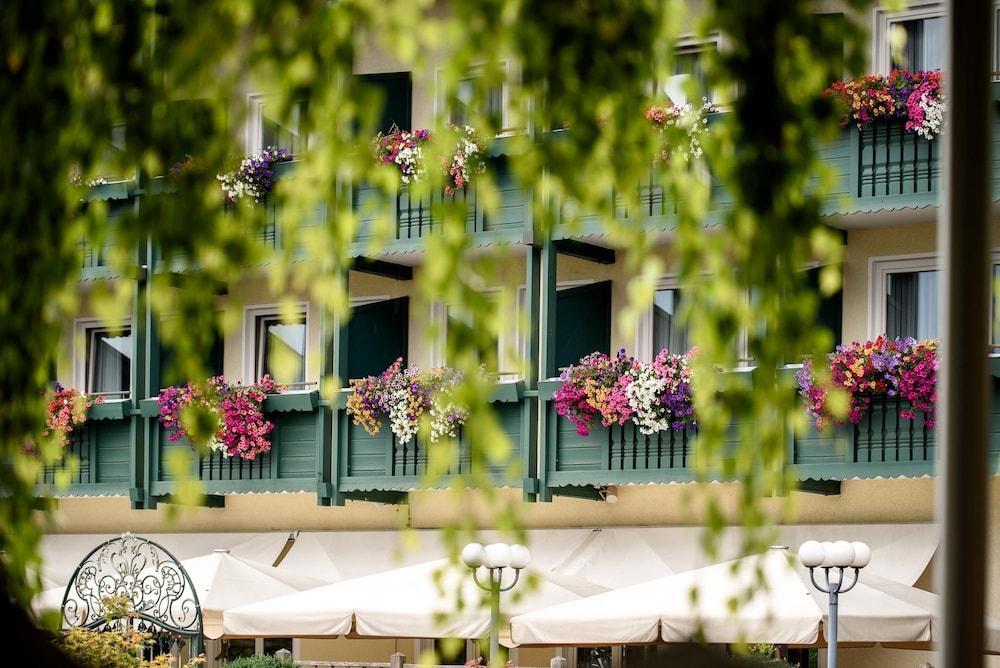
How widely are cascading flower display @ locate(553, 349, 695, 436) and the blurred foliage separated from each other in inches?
568

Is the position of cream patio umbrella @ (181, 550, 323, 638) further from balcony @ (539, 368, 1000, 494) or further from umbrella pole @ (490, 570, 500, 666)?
umbrella pole @ (490, 570, 500, 666)

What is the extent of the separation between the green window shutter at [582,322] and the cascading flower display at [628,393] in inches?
37.7

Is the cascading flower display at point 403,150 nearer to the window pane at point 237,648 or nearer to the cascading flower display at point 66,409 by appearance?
the cascading flower display at point 66,409

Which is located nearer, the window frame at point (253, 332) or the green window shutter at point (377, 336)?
the green window shutter at point (377, 336)

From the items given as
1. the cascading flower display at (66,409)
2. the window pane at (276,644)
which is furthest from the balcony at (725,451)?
the cascading flower display at (66,409)

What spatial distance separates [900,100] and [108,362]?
12.0 metres

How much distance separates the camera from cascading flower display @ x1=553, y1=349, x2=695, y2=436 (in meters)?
18.3

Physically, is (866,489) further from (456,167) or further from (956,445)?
(956,445)

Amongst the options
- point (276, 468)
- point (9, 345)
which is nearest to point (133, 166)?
point (9, 345)

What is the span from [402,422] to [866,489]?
5372 mm

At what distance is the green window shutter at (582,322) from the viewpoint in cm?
2017

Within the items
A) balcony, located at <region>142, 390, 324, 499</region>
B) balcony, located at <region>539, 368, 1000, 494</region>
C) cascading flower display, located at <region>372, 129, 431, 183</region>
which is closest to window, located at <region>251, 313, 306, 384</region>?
balcony, located at <region>142, 390, 324, 499</region>

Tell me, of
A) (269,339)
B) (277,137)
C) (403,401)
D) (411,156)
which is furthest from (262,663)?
(277,137)

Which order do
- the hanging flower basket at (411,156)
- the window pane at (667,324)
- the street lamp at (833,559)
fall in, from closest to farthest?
the street lamp at (833,559) → the hanging flower basket at (411,156) → the window pane at (667,324)
